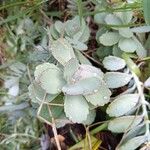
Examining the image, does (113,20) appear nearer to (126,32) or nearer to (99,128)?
(126,32)

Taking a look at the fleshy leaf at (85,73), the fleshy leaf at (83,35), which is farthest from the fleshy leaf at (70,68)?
the fleshy leaf at (83,35)

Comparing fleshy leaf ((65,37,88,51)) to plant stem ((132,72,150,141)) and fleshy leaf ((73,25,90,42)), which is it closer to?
fleshy leaf ((73,25,90,42))

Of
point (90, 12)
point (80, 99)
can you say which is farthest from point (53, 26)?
point (80, 99)

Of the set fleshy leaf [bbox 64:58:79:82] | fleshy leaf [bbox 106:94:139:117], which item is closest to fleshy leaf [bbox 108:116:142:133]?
fleshy leaf [bbox 106:94:139:117]

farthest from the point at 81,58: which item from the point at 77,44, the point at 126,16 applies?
the point at 126,16

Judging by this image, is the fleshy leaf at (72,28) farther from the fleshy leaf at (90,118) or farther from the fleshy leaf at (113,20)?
the fleshy leaf at (90,118)

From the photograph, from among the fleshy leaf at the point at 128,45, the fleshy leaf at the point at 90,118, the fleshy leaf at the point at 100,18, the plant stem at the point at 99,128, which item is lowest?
the plant stem at the point at 99,128
